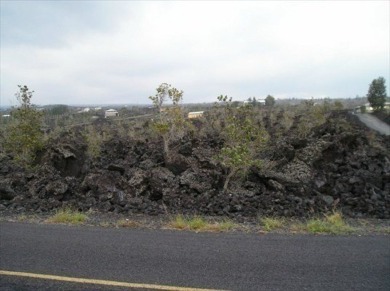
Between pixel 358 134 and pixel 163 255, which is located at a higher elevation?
pixel 358 134

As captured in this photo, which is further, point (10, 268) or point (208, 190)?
point (208, 190)

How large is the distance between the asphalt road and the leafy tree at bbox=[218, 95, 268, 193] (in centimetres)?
302

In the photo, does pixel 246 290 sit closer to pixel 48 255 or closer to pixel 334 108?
pixel 48 255

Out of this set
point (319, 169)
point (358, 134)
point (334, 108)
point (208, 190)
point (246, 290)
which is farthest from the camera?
point (334, 108)

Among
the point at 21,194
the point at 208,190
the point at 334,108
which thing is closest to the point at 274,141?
the point at 208,190

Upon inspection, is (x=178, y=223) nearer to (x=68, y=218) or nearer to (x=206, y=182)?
(x=68, y=218)

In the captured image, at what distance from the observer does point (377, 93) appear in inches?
1610

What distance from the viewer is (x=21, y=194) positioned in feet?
30.8

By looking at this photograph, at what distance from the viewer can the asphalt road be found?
176 inches

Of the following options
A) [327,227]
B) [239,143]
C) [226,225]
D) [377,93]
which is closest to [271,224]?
[226,225]

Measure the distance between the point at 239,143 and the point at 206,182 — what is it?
4.83 ft

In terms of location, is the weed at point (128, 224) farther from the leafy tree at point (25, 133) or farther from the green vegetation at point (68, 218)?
the leafy tree at point (25, 133)

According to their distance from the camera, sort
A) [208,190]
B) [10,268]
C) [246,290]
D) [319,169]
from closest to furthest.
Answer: [246,290] → [10,268] → [208,190] → [319,169]

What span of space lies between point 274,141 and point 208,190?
535 centimetres
